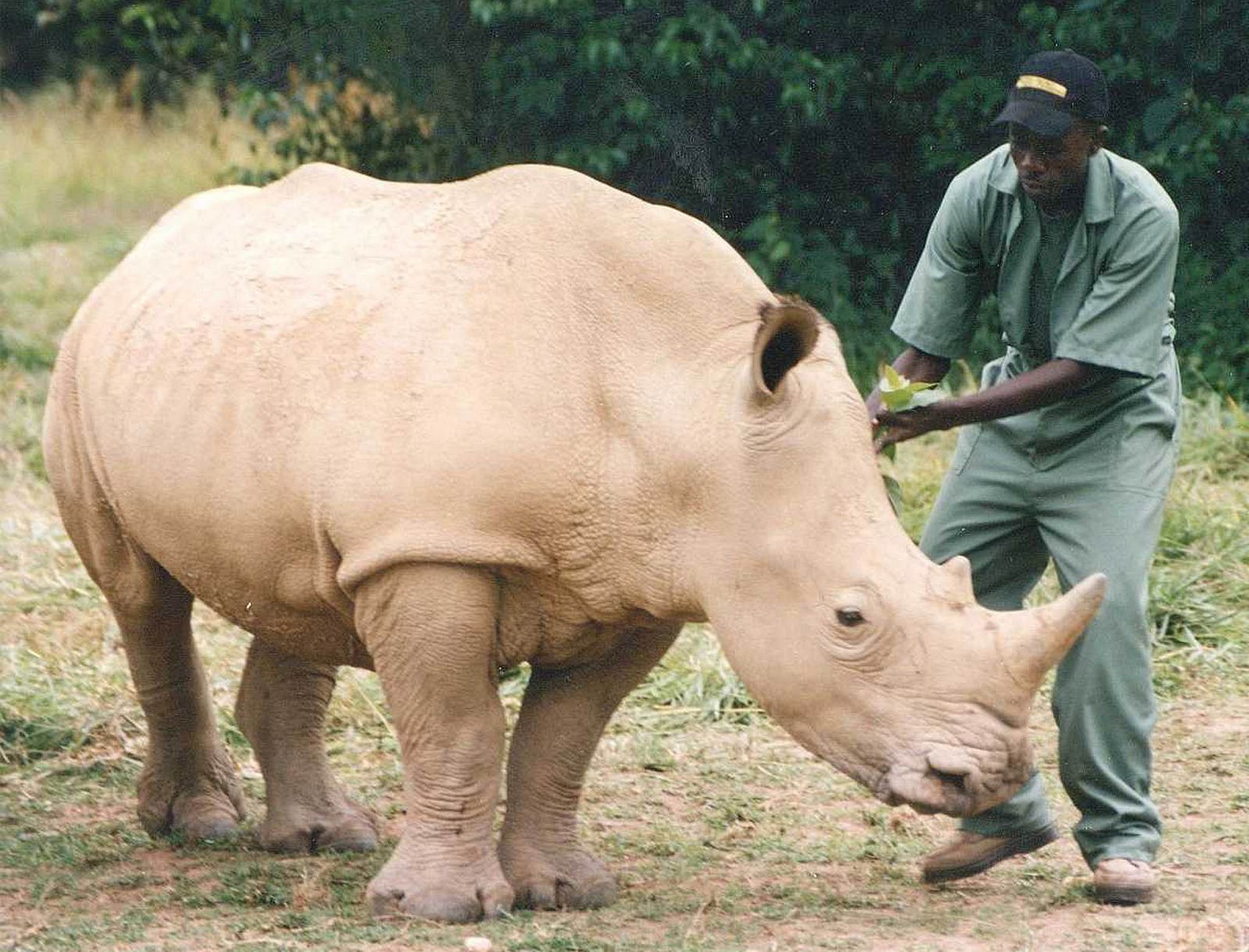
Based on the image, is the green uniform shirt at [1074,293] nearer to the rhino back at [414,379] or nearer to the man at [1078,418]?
the man at [1078,418]

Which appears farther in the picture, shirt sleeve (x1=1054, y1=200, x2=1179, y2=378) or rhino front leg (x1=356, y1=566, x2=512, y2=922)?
shirt sleeve (x1=1054, y1=200, x2=1179, y2=378)

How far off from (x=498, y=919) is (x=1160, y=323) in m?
2.21

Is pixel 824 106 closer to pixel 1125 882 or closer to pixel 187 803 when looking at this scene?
pixel 187 803

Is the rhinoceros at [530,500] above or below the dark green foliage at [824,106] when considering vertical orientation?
above

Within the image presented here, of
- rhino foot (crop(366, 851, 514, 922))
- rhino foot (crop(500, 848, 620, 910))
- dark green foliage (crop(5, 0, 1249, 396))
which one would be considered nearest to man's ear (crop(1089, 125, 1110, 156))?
rhino foot (crop(500, 848, 620, 910))

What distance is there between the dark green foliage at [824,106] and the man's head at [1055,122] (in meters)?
5.34

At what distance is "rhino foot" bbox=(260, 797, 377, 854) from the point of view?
6.04 metres

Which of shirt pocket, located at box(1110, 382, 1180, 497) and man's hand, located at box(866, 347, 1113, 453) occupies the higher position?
man's hand, located at box(866, 347, 1113, 453)

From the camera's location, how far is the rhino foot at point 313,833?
6.04 m

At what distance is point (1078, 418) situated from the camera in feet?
17.8

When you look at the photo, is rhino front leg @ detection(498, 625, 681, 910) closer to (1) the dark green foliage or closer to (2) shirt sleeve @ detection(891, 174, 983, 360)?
(2) shirt sleeve @ detection(891, 174, 983, 360)

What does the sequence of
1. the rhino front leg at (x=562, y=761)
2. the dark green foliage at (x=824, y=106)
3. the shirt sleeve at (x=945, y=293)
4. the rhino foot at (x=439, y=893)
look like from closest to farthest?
the rhino foot at (x=439, y=893)
the rhino front leg at (x=562, y=761)
the shirt sleeve at (x=945, y=293)
the dark green foliage at (x=824, y=106)

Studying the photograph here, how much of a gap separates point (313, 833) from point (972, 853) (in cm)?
187

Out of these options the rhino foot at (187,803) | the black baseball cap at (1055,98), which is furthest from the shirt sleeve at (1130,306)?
the rhino foot at (187,803)
